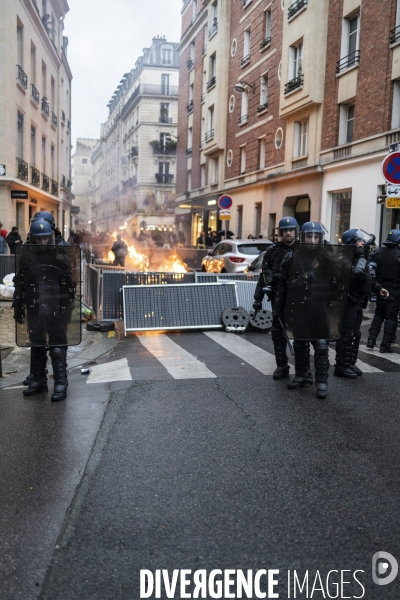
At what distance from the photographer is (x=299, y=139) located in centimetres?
2445

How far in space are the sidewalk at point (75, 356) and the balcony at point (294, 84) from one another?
1646cm

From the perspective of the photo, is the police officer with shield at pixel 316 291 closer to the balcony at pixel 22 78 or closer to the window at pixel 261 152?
the balcony at pixel 22 78

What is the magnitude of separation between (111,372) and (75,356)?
1454 mm

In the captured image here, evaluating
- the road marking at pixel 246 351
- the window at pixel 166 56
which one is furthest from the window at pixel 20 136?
the window at pixel 166 56

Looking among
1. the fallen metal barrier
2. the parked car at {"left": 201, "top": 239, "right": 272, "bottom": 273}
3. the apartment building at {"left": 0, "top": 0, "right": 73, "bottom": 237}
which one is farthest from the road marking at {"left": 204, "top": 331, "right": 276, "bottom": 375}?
the apartment building at {"left": 0, "top": 0, "right": 73, "bottom": 237}

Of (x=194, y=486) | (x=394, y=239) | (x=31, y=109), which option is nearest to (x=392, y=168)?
(x=394, y=239)

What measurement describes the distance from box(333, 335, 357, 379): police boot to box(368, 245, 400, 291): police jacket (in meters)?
2.26

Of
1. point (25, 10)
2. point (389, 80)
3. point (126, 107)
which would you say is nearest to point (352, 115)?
point (389, 80)

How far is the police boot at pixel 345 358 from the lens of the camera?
6785 millimetres

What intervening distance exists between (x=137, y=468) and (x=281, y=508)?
1106 mm

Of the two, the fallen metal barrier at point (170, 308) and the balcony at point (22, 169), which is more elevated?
the balcony at point (22, 169)

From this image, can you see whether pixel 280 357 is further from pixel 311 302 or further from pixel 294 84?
pixel 294 84

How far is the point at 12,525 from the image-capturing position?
3145mm

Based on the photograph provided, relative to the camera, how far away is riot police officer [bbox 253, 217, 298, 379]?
6508 millimetres
